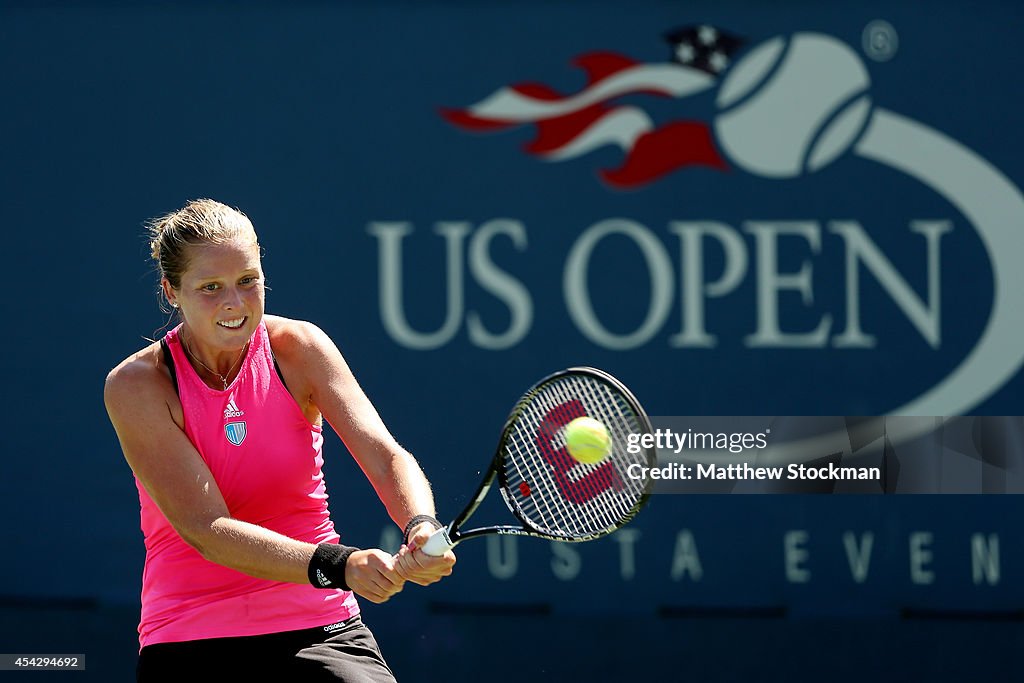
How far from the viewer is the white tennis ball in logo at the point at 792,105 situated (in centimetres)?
478

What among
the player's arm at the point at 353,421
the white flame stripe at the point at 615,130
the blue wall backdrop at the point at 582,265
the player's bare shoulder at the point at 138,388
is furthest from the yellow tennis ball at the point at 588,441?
the white flame stripe at the point at 615,130

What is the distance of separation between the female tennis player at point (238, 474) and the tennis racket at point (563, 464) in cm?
24

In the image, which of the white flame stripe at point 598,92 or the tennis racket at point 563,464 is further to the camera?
the white flame stripe at point 598,92

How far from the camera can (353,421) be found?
265 cm

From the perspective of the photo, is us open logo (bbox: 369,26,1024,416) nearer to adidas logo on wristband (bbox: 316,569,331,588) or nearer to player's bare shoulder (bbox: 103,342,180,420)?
player's bare shoulder (bbox: 103,342,180,420)

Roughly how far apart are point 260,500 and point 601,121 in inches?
101

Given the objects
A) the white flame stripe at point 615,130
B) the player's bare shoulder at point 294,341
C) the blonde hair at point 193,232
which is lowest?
the player's bare shoulder at point 294,341

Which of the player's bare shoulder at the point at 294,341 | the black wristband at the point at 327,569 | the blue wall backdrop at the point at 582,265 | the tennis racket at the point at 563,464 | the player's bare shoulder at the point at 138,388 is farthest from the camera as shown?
the blue wall backdrop at the point at 582,265

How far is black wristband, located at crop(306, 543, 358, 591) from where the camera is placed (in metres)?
2.43

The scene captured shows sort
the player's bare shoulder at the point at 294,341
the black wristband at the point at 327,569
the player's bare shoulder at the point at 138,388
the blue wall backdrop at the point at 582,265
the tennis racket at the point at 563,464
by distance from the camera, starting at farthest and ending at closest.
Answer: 1. the blue wall backdrop at the point at 582,265
2. the tennis racket at the point at 563,464
3. the player's bare shoulder at the point at 294,341
4. the player's bare shoulder at the point at 138,388
5. the black wristband at the point at 327,569

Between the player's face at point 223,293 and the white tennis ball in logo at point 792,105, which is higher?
the white tennis ball in logo at point 792,105

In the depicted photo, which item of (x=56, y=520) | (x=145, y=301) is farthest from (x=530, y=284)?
(x=56, y=520)

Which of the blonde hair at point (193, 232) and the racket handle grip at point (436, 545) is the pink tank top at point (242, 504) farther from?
the racket handle grip at point (436, 545)

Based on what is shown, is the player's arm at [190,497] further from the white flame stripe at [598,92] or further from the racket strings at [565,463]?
the white flame stripe at [598,92]
